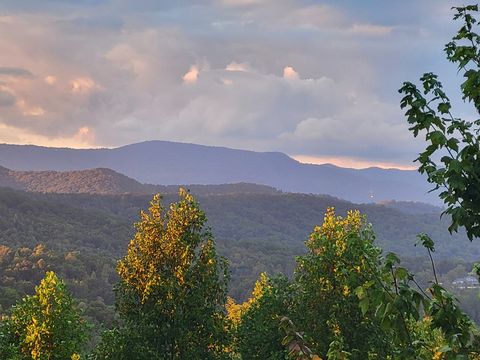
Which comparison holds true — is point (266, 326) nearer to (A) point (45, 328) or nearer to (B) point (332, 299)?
(B) point (332, 299)

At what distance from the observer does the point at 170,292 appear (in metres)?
22.0

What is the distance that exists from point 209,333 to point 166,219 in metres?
5.18

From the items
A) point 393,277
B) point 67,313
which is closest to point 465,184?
point 393,277

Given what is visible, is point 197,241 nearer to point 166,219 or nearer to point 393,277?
point 166,219

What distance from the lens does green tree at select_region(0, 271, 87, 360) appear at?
27359 millimetres

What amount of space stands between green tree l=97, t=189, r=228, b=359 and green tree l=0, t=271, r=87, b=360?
6268 mm

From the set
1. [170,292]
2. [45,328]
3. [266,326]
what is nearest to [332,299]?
[266,326]

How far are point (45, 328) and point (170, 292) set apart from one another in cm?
943

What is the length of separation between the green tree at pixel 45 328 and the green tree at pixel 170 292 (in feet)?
20.6

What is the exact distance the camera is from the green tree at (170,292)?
2195 centimetres

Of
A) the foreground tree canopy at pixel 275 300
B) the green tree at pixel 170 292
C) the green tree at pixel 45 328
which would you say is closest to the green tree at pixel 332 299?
the foreground tree canopy at pixel 275 300

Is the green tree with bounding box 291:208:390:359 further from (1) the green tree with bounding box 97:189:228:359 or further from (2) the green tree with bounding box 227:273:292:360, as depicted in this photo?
(1) the green tree with bounding box 97:189:228:359

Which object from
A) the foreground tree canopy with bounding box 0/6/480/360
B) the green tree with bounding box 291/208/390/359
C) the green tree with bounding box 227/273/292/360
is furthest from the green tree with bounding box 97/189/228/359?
the green tree with bounding box 227/273/292/360

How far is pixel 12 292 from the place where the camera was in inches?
5463
